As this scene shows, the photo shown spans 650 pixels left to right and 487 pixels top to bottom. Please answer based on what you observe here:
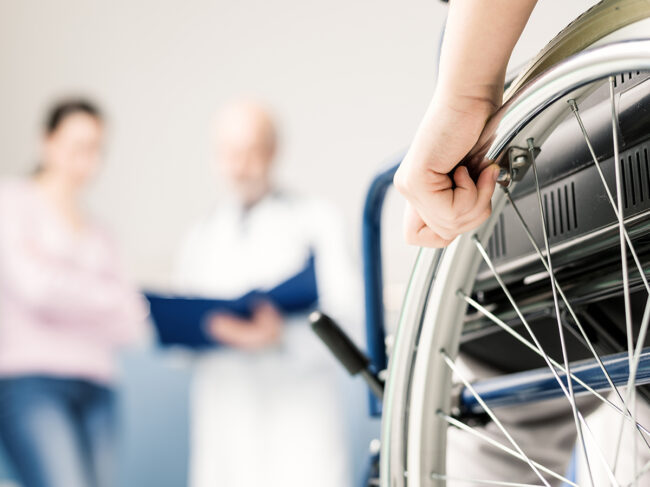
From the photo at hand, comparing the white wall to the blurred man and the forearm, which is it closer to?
the blurred man

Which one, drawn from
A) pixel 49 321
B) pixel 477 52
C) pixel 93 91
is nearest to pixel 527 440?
pixel 477 52

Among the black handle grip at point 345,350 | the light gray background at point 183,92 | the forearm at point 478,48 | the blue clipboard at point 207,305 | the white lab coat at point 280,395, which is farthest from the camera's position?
the light gray background at point 183,92

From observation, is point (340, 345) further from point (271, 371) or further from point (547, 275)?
point (271, 371)

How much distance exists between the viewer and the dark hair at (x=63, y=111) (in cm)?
204

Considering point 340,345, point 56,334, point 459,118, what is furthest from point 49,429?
point 459,118

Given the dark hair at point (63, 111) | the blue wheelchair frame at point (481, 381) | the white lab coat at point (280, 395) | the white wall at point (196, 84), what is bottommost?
the blue wheelchair frame at point (481, 381)

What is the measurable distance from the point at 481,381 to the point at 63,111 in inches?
70.2

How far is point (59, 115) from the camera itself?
6.71 ft

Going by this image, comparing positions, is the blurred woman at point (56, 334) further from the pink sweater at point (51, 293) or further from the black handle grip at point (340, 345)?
the black handle grip at point (340, 345)

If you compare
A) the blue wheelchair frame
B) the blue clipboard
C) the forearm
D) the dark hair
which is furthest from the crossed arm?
the dark hair

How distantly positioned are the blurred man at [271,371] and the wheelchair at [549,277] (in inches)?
42.1

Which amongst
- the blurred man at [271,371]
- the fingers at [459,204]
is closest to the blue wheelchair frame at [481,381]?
the fingers at [459,204]

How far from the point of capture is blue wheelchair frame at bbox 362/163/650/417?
1.40 ft

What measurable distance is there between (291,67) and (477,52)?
221 cm
